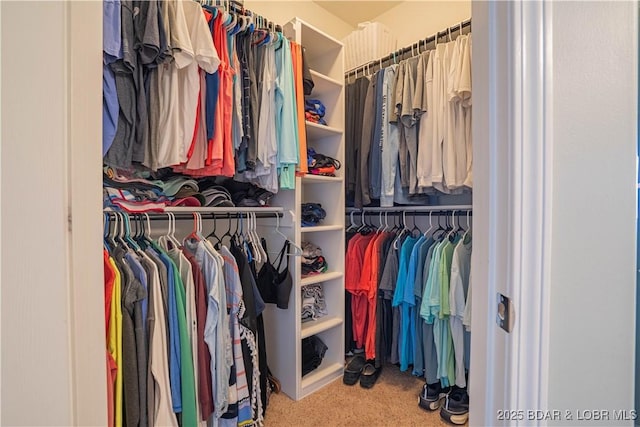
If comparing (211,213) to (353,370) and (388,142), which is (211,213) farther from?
(353,370)

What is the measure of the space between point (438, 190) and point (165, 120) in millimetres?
1392

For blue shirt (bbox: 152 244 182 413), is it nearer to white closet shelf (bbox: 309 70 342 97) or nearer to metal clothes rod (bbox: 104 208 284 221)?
metal clothes rod (bbox: 104 208 284 221)

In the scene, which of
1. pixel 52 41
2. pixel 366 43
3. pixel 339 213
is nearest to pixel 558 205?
→ pixel 52 41

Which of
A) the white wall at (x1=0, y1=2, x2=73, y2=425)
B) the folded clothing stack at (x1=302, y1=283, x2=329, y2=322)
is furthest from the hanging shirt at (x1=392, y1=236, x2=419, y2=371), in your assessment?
the white wall at (x1=0, y1=2, x2=73, y2=425)

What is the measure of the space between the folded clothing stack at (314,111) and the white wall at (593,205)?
1.42 m

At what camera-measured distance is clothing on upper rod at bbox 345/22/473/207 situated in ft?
5.05

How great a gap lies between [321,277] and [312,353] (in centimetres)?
51

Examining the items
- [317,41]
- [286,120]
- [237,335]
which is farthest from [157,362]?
[317,41]

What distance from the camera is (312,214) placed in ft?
6.36

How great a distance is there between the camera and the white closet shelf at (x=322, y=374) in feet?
5.76

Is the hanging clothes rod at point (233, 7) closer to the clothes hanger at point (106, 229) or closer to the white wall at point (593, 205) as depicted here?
the clothes hanger at point (106, 229)

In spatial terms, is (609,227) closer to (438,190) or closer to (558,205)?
(558,205)

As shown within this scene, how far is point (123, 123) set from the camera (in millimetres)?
1119

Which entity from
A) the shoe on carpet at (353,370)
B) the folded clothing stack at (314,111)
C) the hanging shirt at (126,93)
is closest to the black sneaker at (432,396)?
the shoe on carpet at (353,370)
